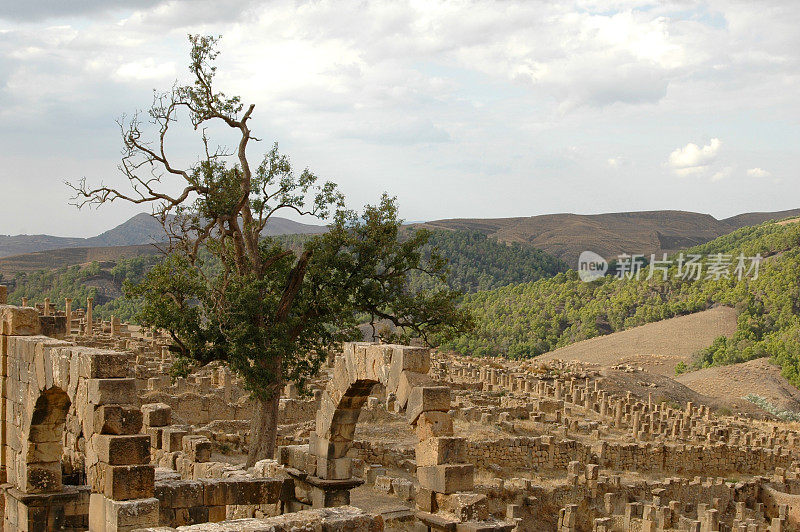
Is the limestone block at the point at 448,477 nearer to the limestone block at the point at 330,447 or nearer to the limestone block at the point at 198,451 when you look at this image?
the limestone block at the point at 330,447

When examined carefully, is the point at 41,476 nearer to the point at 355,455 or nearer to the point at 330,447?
the point at 330,447

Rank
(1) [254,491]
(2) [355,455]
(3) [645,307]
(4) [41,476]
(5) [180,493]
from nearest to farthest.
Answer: (5) [180,493] < (4) [41,476] < (1) [254,491] < (2) [355,455] < (3) [645,307]

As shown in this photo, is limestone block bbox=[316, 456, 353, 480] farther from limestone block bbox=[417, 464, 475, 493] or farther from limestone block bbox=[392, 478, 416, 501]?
limestone block bbox=[392, 478, 416, 501]

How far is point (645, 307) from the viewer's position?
8056 centimetres

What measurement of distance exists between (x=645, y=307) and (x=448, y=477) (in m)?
73.5

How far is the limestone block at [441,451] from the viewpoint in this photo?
10.5 m

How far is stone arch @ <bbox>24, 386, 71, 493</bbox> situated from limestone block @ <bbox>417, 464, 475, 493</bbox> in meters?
5.29

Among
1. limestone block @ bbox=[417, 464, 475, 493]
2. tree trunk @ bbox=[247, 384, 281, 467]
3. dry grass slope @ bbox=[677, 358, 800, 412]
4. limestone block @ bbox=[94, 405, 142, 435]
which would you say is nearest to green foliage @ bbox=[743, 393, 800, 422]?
dry grass slope @ bbox=[677, 358, 800, 412]

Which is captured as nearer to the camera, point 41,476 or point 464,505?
point 464,505

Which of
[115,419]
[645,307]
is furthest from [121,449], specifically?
[645,307]

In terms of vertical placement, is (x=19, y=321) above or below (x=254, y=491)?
above

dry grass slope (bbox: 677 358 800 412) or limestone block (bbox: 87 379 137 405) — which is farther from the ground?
limestone block (bbox: 87 379 137 405)

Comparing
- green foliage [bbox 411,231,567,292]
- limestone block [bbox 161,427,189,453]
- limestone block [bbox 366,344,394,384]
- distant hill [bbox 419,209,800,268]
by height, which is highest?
distant hill [bbox 419,209,800,268]

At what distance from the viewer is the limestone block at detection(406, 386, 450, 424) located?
34.2ft
